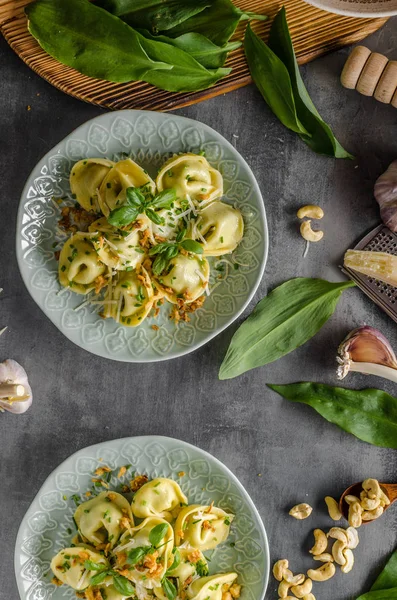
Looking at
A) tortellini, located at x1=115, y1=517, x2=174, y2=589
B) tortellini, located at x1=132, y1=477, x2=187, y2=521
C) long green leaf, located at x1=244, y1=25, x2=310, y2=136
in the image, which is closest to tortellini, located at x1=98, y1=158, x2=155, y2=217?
long green leaf, located at x1=244, y1=25, x2=310, y2=136

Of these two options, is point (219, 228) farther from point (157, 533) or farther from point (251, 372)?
point (157, 533)

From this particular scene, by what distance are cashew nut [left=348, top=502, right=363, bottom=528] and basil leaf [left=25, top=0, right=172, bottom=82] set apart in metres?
1.50

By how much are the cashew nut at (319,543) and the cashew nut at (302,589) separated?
0.10m

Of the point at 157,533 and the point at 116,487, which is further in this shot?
the point at 116,487

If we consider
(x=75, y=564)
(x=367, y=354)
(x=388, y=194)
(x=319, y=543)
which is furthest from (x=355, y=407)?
(x=75, y=564)

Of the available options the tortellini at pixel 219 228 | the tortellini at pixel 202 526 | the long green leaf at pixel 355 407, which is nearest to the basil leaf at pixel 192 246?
the tortellini at pixel 219 228

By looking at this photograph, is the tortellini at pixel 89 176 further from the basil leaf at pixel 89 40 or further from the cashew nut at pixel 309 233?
the cashew nut at pixel 309 233

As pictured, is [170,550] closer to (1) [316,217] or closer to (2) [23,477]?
(2) [23,477]

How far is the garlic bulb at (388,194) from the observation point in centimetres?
221

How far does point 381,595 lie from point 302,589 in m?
0.27

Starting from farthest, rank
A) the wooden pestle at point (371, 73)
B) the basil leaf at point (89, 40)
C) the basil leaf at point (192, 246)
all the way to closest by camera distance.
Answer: the wooden pestle at point (371, 73), the basil leaf at point (192, 246), the basil leaf at point (89, 40)

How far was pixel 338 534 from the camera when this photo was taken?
232 cm

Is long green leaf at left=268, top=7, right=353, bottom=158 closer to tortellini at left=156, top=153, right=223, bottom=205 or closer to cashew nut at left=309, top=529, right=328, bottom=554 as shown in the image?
tortellini at left=156, top=153, right=223, bottom=205

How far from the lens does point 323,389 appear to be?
2.29 meters
